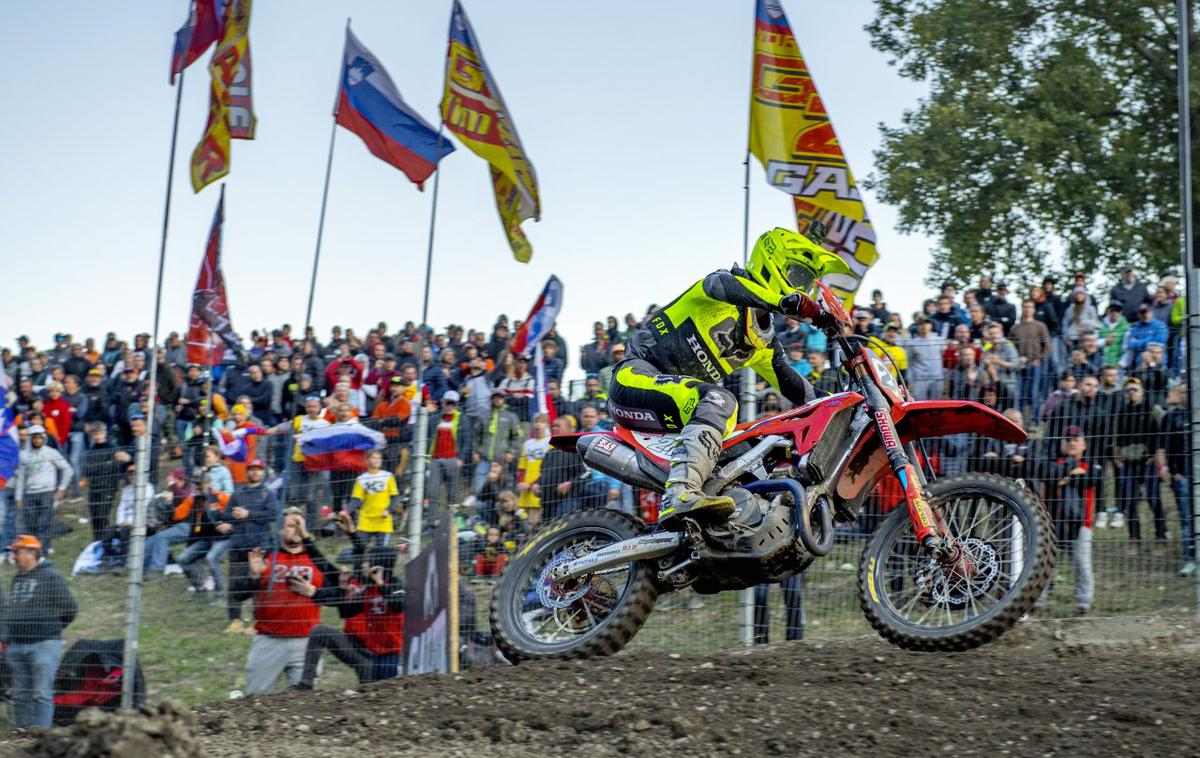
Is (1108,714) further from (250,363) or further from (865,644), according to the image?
(250,363)

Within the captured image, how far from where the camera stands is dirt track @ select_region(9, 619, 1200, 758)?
5.21 metres

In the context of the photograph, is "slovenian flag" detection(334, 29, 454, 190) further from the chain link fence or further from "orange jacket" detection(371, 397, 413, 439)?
the chain link fence

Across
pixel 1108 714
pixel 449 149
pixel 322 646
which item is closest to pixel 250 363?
pixel 449 149

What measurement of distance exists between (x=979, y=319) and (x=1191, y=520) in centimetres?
563

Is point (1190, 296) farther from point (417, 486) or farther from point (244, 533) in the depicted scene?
point (244, 533)

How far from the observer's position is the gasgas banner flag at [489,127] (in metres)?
12.3

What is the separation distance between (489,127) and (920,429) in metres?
6.72

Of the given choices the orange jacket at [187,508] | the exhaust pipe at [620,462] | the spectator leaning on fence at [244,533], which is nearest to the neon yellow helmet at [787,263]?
the exhaust pipe at [620,462]

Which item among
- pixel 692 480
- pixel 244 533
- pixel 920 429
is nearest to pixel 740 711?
pixel 692 480

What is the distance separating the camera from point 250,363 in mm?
18109

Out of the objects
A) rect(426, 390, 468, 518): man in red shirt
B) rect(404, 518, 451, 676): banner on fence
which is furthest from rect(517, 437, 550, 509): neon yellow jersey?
rect(404, 518, 451, 676): banner on fence

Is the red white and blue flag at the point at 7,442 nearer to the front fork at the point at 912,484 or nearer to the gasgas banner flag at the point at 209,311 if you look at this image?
the gasgas banner flag at the point at 209,311

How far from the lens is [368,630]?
9.25 metres

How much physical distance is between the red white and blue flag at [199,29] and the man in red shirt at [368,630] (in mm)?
5766
